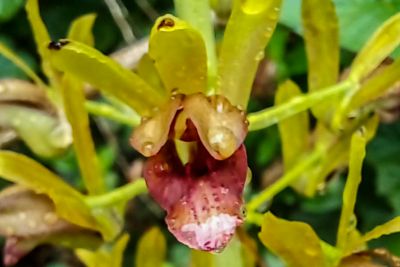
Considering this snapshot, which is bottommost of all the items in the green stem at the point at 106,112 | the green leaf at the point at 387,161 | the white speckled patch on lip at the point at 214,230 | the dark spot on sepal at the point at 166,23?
the green leaf at the point at 387,161

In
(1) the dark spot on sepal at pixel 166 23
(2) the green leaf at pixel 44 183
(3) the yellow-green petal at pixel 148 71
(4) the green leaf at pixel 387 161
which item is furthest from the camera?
(4) the green leaf at pixel 387 161

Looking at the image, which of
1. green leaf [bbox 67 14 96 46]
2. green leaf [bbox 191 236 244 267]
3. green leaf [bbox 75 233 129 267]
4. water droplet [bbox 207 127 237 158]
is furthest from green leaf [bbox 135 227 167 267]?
water droplet [bbox 207 127 237 158]

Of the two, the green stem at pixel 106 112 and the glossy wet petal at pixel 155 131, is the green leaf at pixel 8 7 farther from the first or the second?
the glossy wet petal at pixel 155 131

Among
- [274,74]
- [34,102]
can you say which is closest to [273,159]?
[274,74]

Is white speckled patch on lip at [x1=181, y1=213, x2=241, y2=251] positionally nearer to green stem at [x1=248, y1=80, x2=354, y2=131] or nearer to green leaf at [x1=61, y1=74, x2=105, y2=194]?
green stem at [x1=248, y1=80, x2=354, y2=131]

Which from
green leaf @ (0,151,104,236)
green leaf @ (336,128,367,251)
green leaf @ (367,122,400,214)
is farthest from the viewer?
green leaf @ (367,122,400,214)

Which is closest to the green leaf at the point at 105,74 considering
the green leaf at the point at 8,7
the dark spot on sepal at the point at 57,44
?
the dark spot on sepal at the point at 57,44

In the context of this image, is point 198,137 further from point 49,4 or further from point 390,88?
point 49,4

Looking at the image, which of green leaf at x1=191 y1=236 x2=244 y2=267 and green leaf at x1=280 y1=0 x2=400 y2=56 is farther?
green leaf at x1=280 y1=0 x2=400 y2=56
